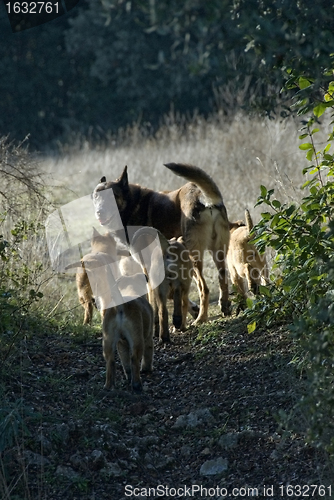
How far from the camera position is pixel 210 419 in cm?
600

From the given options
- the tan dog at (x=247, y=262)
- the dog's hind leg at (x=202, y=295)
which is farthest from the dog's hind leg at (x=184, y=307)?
the tan dog at (x=247, y=262)

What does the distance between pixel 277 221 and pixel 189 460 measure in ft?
6.21

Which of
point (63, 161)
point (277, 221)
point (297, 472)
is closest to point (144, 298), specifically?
point (277, 221)

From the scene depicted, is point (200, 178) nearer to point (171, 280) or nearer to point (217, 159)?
point (171, 280)

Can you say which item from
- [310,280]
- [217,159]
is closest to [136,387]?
[310,280]

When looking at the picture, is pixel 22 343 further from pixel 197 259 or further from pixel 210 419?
pixel 197 259

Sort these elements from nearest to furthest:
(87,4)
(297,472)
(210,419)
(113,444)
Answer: (297,472), (113,444), (210,419), (87,4)

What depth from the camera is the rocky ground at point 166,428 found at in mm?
5156

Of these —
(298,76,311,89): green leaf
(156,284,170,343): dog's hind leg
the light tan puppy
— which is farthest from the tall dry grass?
(298,76,311,89): green leaf

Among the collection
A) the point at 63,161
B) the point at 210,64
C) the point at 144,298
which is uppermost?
the point at 210,64

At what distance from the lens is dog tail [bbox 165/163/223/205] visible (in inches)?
328

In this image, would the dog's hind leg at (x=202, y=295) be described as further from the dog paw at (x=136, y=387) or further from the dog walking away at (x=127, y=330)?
the dog paw at (x=136, y=387)

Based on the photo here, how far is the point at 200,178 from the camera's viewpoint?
8.43 m

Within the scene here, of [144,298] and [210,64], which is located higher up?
[210,64]
